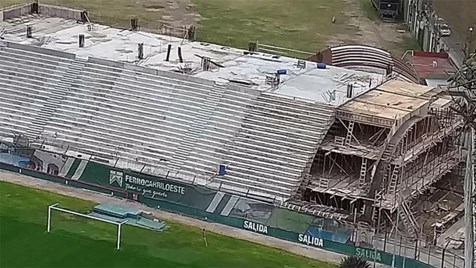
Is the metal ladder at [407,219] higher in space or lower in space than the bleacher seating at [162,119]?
lower

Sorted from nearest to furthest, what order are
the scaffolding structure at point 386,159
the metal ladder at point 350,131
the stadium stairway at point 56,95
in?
the scaffolding structure at point 386,159 < the metal ladder at point 350,131 < the stadium stairway at point 56,95

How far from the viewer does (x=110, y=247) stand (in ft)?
141

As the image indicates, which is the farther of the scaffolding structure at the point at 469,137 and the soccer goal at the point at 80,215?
the soccer goal at the point at 80,215

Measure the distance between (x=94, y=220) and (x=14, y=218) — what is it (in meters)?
3.24

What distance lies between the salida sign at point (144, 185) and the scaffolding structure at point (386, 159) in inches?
216

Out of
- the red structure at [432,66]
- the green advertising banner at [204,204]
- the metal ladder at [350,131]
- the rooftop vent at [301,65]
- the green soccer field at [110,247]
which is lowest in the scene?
the green soccer field at [110,247]

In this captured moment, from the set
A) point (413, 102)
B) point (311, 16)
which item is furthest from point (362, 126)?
point (311, 16)

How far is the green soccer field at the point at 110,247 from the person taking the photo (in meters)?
42.0

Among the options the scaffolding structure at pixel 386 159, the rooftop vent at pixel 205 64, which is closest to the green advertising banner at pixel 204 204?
the scaffolding structure at pixel 386 159

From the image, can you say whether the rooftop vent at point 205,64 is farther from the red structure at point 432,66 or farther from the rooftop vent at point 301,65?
the red structure at point 432,66

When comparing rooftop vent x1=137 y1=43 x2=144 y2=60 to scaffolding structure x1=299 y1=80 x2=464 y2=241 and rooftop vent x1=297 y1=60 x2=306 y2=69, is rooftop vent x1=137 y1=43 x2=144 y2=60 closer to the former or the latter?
rooftop vent x1=297 y1=60 x2=306 y2=69

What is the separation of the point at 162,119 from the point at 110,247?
932 cm

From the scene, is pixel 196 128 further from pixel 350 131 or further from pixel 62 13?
pixel 62 13

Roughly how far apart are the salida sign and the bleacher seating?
3.33ft
